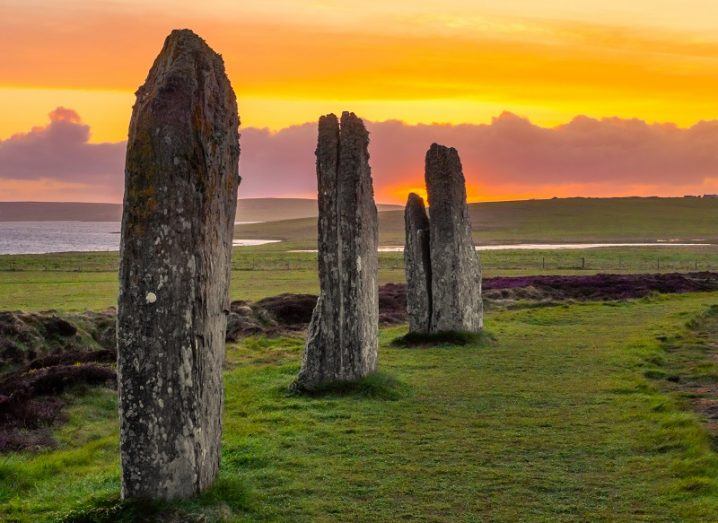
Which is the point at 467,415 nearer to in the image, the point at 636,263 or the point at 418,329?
the point at 418,329

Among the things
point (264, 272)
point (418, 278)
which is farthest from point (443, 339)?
point (264, 272)

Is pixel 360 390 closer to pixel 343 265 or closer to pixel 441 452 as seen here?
pixel 343 265

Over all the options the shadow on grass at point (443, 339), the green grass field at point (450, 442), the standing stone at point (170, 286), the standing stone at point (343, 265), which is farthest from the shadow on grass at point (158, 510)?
the shadow on grass at point (443, 339)

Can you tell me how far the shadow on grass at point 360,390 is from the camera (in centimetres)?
1962

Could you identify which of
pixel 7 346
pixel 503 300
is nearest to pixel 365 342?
pixel 7 346

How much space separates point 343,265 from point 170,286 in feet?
29.7

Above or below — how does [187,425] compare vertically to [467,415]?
above

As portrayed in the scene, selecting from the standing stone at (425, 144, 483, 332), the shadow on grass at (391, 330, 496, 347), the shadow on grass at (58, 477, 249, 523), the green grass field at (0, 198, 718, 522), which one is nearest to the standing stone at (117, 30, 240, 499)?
the shadow on grass at (58, 477, 249, 523)

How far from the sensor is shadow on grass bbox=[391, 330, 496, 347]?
1088 inches

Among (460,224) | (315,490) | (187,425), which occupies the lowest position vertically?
(315,490)

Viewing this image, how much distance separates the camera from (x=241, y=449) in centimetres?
1526

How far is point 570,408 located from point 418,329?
10148mm

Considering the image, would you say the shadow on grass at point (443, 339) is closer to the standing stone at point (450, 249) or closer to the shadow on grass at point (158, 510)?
the standing stone at point (450, 249)

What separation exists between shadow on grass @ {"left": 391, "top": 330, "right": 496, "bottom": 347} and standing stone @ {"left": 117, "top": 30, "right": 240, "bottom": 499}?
15.9 meters
